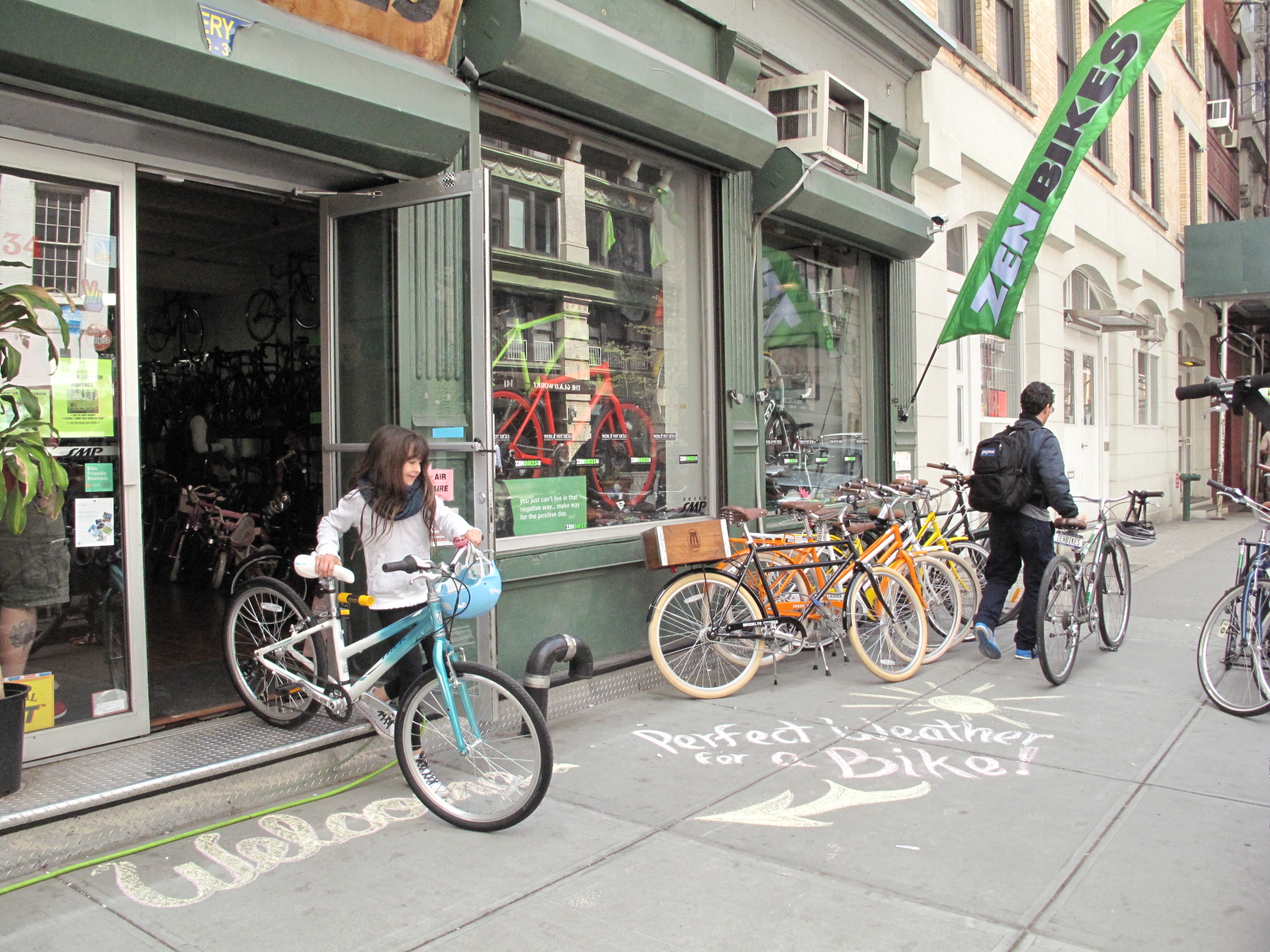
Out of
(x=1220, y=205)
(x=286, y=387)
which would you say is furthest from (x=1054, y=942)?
(x=1220, y=205)

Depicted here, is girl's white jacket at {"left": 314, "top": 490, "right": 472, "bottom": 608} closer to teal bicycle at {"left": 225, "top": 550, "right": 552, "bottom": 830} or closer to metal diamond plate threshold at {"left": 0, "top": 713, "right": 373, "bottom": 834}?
teal bicycle at {"left": 225, "top": 550, "right": 552, "bottom": 830}

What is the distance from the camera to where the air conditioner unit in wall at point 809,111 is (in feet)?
26.0

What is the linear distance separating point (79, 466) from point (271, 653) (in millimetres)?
1182

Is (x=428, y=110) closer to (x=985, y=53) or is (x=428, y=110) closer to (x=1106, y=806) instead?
(x=1106, y=806)

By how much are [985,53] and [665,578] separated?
8.23 metres

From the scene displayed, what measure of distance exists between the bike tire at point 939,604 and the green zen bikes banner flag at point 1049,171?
9.05 ft

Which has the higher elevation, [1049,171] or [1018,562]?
[1049,171]

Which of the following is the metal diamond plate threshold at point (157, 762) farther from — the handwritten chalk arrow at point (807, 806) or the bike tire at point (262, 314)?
the bike tire at point (262, 314)

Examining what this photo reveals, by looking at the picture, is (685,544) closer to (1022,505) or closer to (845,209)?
(1022,505)

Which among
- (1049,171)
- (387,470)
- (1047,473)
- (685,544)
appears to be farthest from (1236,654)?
(1049,171)

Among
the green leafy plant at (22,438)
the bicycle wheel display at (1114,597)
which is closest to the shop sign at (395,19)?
the green leafy plant at (22,438)

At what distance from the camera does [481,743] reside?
4.04 metres

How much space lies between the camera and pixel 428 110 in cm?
499

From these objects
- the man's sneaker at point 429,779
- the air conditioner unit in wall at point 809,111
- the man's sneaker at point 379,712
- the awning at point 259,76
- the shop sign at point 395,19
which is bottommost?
the man's sneaker at point 429,779
